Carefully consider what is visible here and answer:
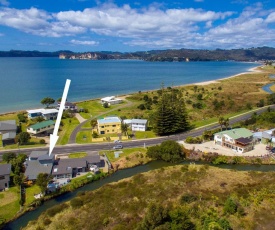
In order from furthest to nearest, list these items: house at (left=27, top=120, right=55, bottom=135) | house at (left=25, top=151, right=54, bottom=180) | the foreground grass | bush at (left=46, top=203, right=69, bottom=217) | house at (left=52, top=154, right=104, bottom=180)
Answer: house at (left=27, top=120, right=55, bottom=135) < house at (left=52, top=154, right=104, bottom=180) < house at (left=25, top=151, right=54, bottom=180) < bush at (left=46, top=203, right=69, bottom=217) < the foreground grass

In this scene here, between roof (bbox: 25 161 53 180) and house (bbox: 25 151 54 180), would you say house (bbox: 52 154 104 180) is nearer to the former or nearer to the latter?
roof (bbox: 25 161 53 180)

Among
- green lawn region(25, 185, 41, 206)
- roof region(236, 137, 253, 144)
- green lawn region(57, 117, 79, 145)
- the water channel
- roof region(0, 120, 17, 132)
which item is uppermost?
roof region(0, 120, 17, 132)

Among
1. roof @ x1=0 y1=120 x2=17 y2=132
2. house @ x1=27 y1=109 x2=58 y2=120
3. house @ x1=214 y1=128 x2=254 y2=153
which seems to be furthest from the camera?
house @ x1=27 y1=109 x2=58 y2=120

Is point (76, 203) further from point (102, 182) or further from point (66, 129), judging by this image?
point (66, 129)

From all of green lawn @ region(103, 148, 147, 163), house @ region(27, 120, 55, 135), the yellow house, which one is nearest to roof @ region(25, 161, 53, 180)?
green lawn @ region(103, 148, 147, 163)

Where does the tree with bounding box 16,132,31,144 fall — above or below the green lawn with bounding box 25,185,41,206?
above

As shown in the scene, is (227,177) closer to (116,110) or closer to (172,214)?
(172,214)

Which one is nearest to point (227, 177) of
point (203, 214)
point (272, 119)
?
point (203, 214)
